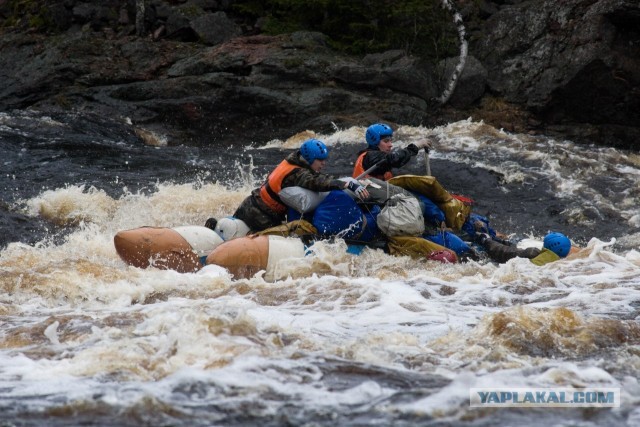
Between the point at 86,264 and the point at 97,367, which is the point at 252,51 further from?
the point at 97,367

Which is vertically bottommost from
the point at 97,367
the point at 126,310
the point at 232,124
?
the point at 232,124

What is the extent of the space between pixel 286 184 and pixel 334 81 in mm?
8520

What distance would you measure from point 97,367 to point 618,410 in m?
2.67

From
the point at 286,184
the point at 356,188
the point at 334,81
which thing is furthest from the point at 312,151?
the point at 334,81

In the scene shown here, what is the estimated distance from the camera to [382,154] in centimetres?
938

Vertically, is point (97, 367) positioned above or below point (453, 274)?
above

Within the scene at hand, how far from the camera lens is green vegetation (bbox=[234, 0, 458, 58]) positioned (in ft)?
58.4

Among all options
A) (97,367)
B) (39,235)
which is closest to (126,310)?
(97,367)

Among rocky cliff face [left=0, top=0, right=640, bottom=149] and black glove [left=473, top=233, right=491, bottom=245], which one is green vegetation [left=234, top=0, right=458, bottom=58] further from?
black glove [left=473, top=233, right=491, bottom=245]

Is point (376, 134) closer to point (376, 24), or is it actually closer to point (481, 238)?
point (481, 238)

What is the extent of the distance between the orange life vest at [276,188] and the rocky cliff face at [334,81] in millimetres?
7206

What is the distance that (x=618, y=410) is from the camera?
4000 mm

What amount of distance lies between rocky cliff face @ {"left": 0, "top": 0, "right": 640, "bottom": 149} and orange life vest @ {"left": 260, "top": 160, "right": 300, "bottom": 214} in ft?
23.6

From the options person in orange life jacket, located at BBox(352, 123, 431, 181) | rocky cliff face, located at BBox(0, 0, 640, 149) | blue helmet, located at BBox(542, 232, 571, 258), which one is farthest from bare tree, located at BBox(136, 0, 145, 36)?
blue helmet, located at BBox(542, 232, 571, 258)
